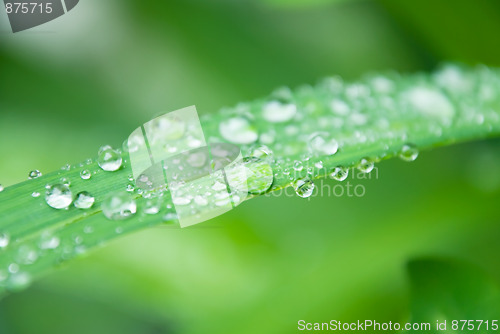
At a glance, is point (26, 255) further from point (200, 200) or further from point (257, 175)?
point (257, 175)

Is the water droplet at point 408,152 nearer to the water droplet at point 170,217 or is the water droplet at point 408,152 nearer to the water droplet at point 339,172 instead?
the water droplet at point 339,172

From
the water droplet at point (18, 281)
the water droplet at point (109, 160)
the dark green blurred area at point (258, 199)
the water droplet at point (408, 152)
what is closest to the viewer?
the water droplet at point (18, 281)

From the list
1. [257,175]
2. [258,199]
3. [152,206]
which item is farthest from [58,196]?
[258,199]

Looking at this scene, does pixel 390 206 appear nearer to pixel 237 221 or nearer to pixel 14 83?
pixel 237 221

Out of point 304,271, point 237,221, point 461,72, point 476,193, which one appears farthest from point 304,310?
point 461,72

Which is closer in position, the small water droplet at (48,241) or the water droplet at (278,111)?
the small water droplet at (48,241)

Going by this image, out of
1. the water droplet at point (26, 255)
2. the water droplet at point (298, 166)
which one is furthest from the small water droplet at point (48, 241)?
the water droplet at point (298, 166)
